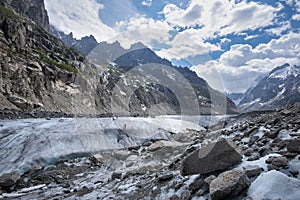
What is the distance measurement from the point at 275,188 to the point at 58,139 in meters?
16.1

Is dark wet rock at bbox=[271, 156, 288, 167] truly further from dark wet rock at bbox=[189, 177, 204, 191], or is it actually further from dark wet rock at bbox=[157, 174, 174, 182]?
dark wet rock at bbox=[157, 174, 174, 182]

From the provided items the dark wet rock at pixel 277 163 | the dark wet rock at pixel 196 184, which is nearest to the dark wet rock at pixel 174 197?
the dark wet rock at pixel 196 184

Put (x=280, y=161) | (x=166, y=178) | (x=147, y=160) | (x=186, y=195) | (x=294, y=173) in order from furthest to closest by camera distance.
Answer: (x=147, y=160) < (x=166, y=178) < (x=186, y=195) < (x=280, y=161) < (x=294, y=173)

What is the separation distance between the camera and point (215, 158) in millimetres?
6832

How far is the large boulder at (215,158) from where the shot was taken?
6754 mm

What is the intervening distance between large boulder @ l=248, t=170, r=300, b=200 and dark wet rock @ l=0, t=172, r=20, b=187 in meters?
11.6

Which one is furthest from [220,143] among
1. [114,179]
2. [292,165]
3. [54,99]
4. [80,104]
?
[80,104]

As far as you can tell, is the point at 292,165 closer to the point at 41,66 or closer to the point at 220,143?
the point at 220,143

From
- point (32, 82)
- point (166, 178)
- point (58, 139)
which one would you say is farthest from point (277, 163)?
point (32, 82)

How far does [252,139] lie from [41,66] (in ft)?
239

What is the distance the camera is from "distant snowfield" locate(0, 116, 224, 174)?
1406cm

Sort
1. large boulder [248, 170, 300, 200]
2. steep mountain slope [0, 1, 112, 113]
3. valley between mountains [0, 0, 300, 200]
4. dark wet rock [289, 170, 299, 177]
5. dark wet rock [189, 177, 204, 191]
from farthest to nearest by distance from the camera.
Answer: steep mountain slope [0, 1, 112, 113], dark wet rock [189, 177, 204, 191], valley between mountains [0, 0, 300, 200], dark wet rock [289, 170, 299, 177], large boulder [248, 170, 300, 200]

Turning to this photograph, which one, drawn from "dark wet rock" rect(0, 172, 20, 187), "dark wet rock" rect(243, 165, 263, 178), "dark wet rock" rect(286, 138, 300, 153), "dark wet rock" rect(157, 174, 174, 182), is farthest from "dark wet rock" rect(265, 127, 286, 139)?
"dark wet rock" rect(0, 172, 20, 187)

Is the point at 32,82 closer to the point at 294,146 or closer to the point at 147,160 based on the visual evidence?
the point at 147,160
